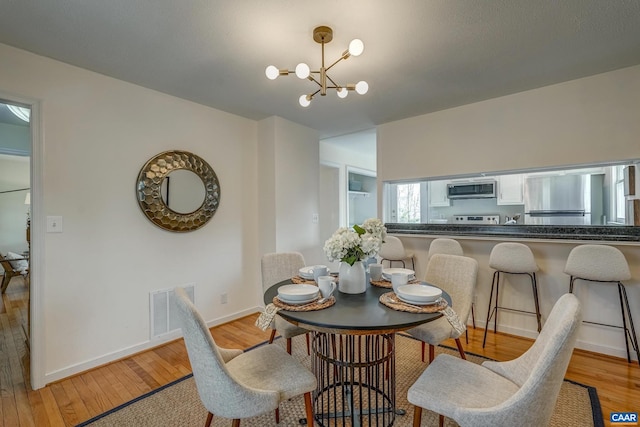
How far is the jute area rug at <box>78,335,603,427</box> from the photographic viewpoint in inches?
65.6

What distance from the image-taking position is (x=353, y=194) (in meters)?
5.46

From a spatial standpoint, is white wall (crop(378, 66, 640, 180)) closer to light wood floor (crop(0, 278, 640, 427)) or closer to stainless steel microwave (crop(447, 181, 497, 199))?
stainless steel microwave (crop(447, 181, 497, 199))

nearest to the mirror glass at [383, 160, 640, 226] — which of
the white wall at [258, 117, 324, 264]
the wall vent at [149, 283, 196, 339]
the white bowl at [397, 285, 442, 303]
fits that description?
the white wall at [258, 117, 324, 264]

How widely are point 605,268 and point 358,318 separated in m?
Result: 2.17

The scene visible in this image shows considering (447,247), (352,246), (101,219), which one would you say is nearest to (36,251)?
(101,219)

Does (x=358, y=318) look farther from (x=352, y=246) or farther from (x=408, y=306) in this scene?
(x=352, y=246)

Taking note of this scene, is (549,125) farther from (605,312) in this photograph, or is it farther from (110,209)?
(110,209)

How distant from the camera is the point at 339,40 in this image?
188 cm

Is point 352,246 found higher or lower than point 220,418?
higher

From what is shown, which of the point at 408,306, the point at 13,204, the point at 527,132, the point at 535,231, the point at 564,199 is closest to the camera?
the point at 408,306

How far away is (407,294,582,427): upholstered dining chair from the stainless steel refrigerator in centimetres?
220

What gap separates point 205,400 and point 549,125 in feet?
10.9

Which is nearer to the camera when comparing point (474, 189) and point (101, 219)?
point (101, 219)

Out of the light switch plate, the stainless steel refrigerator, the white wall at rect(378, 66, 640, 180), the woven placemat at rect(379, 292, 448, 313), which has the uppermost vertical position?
the white wall at rect(378, 66, 640, 180)
